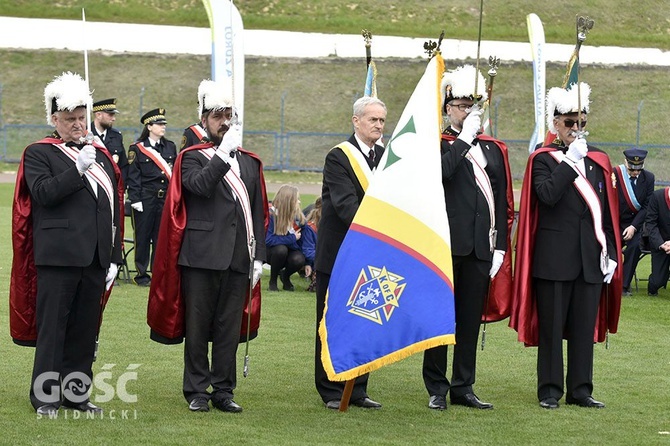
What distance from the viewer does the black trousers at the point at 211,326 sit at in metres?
7.49

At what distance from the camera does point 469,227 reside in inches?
305

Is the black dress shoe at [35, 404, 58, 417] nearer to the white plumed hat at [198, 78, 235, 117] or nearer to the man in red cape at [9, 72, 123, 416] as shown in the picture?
the man in red cape at [9, 72, 123, 416]

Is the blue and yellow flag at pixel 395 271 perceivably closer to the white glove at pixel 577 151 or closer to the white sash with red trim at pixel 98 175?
the white glove at pixel 577 151

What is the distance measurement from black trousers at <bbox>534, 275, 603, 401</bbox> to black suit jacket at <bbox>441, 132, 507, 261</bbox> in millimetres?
514

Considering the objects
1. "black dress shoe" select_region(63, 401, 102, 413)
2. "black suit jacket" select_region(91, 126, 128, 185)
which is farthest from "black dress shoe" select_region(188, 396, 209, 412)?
"black suit jacket" select_region(91, 126, 128, 185)

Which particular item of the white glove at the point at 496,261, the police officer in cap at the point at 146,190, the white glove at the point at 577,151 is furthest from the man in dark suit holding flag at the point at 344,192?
the police officer in cap at the point at 146,190

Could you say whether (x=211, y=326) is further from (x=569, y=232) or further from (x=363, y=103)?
(x=569, y=232)

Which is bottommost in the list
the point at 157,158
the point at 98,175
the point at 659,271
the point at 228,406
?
the point at 659,271

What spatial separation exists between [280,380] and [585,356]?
221cm

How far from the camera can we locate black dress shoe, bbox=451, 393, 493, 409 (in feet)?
25.8

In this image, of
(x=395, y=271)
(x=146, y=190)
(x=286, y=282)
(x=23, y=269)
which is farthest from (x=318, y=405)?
(x=146, y=190)

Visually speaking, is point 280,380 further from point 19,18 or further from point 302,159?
point 19,18

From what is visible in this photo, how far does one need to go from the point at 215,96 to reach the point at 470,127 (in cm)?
160

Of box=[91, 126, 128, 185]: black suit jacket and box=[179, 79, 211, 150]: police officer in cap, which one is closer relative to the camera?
box=[179, 79, 211, 150]: police officer in cap
